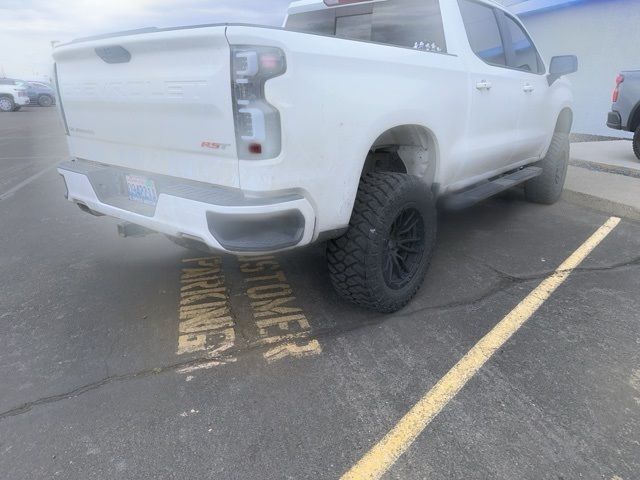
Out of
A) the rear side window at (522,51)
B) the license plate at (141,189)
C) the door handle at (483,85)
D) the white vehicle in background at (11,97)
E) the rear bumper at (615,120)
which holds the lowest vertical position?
the white vehicle in background at (11,97)

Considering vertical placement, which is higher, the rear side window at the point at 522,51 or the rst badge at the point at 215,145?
the rear side window at the point at 522,51

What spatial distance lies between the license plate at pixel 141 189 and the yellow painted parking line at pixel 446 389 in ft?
5.83

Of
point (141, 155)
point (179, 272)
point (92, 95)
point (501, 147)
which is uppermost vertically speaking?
point (92, 95)

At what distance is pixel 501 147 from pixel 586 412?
259 cm

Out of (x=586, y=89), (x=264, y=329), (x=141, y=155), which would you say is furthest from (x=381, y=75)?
(x=586, y=89)

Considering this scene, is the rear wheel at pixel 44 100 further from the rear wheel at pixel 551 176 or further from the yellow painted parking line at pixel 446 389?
the yellow painted parking line at pixel 446 389

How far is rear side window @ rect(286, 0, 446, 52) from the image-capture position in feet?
11.6

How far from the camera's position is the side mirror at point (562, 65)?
15.9 ft

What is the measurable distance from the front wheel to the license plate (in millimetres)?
1077

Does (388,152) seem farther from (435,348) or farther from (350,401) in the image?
(350,401)

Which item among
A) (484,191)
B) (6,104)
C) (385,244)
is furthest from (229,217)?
(6,104)

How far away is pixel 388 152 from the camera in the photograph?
3504 mm

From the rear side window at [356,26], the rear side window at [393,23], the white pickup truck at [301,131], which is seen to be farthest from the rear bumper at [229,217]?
the rear side window at [356,26]

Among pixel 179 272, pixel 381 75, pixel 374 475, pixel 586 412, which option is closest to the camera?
pixel 374 475
